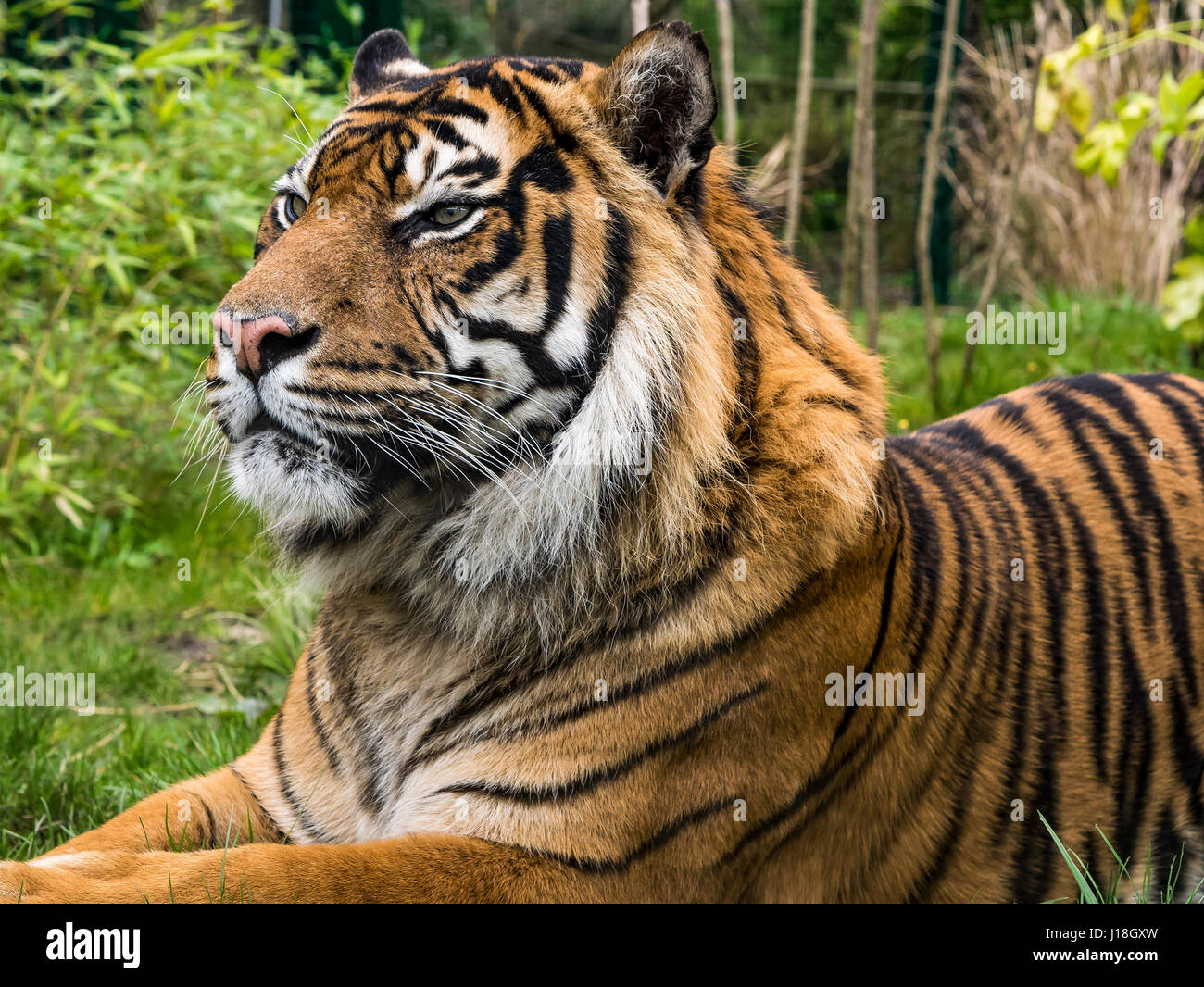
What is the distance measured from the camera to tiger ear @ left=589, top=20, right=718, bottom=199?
2158mm

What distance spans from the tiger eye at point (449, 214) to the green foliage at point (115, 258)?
270cm

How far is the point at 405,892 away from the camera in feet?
6.33

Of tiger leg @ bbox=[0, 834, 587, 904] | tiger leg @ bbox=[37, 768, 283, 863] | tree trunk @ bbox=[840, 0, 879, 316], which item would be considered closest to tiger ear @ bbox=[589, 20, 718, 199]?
tiger leg @ bbox=[0, 834, 587, 904]

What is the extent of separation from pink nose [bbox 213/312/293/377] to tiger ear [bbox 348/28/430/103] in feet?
2.62

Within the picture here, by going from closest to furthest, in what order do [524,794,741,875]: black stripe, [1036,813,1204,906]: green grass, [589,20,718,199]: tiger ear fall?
[524,794,741,875]: black stripe < [589,20,718,199]: tiger ear < [1036,813,1204,906]: green grass

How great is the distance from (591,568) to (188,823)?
0.97 meters

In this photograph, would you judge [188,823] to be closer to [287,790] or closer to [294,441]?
[287,790]

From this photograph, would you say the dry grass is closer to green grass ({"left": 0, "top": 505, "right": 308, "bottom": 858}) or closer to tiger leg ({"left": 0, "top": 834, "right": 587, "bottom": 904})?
green grass ({"left": 0, "top": 505, "right": 308, "bottom": 858})

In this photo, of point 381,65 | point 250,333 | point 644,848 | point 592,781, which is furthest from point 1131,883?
point 381,65

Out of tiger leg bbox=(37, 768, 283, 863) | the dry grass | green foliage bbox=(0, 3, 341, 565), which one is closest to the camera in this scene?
tiger leg bbox=(37, 768, 283, 863)

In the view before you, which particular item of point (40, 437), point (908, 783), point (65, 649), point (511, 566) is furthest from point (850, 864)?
point (40, 437)

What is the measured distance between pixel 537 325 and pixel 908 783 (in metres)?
1.11

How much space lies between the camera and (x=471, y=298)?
2.14 metres

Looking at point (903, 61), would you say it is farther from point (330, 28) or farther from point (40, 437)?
point (40, 437)
